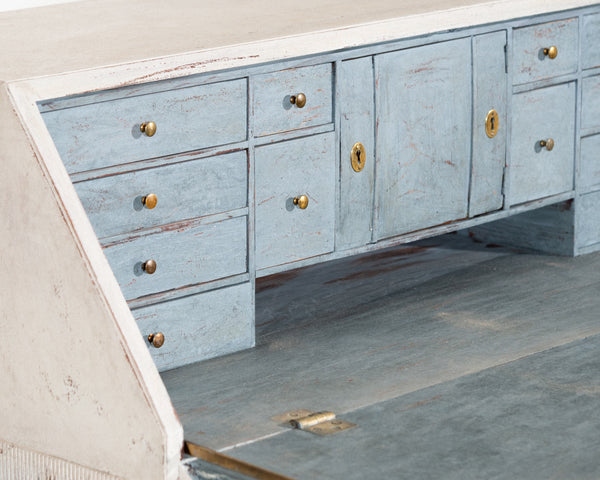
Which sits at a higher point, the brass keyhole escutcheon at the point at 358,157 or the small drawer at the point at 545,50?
the small drawer at the point at 545,50

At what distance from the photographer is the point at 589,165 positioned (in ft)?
11.7

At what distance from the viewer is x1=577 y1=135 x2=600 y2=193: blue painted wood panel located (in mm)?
3559

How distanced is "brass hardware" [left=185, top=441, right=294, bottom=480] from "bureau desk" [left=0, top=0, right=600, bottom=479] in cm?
3

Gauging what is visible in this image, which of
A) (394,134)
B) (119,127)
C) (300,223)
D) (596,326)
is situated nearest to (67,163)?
(119,127)

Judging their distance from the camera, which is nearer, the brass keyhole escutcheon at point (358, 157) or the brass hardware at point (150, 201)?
the brass hardware at point (150, 201)

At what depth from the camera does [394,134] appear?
310cm

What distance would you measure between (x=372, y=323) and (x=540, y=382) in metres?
0.55

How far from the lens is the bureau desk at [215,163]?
245cm

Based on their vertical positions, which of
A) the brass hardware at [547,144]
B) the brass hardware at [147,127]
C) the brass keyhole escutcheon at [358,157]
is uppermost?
the brass hardware at [147,127]

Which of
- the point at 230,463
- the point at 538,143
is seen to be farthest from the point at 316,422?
the point at 538,143

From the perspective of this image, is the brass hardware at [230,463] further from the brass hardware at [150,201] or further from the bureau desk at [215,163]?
the brass hardware at [150,201]

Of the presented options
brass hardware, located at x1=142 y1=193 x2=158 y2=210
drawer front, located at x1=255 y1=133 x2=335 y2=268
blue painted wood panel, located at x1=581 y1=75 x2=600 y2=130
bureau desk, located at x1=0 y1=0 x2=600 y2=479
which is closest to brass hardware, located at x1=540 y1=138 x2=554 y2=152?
bureau desk, located at x1=0 y1=0 x2=600 y2=479

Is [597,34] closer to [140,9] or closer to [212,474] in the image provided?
[140,9]

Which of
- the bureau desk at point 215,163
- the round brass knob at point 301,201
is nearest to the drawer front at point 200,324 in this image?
the bureau desk at point 215,163
